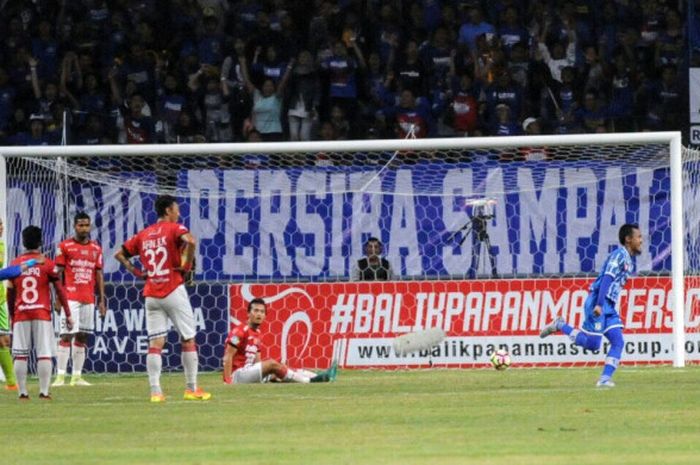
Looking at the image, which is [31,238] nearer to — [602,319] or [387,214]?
[602,319]

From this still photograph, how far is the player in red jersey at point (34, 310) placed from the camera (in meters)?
17.7

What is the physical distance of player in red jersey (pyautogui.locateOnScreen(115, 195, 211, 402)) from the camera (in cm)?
1672

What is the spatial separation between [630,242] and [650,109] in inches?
384

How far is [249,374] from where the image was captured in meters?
20.2

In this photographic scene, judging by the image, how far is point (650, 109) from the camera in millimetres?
27094

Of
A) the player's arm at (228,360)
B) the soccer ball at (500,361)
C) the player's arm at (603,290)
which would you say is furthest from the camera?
the soccer ball at (500,361)

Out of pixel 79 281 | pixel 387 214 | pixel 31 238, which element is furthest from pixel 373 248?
pixel 31 238

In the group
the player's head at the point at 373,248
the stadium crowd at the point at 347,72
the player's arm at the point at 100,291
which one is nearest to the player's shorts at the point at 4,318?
the player's arm at the point at 100,291

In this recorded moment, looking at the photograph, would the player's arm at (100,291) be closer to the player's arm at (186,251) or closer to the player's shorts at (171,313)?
the player's shorts at (171,313)

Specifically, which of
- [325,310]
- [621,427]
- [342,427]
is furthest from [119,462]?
[325,310]

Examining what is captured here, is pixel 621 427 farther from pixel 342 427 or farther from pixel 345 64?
pixel 345 64

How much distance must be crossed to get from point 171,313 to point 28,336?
196 centimetres

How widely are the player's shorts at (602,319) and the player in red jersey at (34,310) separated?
5.40 metres

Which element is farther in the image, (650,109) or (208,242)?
(650,109)
